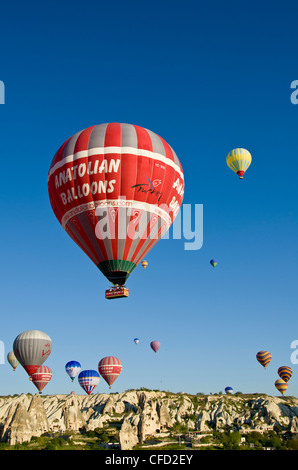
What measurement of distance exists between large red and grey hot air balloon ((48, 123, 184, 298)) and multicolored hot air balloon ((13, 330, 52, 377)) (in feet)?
156

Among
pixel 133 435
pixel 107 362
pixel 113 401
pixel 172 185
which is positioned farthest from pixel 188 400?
pixel 172 185

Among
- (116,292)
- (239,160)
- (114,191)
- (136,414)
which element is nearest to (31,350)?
(136,414)

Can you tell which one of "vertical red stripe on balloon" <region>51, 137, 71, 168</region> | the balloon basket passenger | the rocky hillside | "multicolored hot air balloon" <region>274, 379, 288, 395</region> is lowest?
the rocky hillside

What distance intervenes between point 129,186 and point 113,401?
76.1 m

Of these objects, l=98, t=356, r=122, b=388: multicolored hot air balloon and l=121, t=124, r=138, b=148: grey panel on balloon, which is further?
l=98, t=356, r=122, b=388: multicolored hot air balloon

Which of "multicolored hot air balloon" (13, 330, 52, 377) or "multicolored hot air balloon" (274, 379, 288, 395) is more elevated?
"multicolored hot air balloon" (13, 330, 52, 377)

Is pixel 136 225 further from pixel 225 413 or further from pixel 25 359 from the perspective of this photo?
pixel 225 413

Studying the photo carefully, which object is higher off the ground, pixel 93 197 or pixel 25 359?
pixel 93 197

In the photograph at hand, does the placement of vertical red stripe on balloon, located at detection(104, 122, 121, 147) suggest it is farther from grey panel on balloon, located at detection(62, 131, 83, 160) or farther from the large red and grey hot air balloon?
grey panel on balloon, located at detection(62, 131, 83, 160)

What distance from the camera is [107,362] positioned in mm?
98875

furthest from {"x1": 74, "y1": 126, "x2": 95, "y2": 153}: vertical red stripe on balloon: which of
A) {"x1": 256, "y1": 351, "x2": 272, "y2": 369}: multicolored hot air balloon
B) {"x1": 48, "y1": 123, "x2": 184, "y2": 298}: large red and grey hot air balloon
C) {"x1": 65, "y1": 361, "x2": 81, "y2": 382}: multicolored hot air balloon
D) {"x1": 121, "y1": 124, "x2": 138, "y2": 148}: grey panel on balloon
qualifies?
{"x1": 65, "y1": 361, "x2": 81, "y2": 382}: multicolored hot air balloon

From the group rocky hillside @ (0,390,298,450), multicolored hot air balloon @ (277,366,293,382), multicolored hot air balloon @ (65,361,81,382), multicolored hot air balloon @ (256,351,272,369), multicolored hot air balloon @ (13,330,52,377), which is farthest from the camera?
multicolored hot air balloon @ (65,361,81,382)

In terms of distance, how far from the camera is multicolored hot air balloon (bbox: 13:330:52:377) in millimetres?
85000

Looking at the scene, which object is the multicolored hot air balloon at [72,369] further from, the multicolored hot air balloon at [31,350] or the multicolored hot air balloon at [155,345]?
the multicolored hot air balloon at [155,345]
